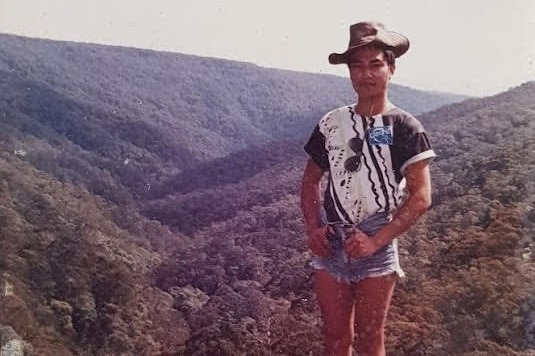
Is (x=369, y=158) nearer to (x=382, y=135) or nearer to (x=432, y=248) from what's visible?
(x=382, y=135)

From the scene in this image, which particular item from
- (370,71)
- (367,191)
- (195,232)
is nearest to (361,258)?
(367,191)

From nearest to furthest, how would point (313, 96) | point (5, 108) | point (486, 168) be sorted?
point (486, 168) → point (5, 108) → point (313, 96)

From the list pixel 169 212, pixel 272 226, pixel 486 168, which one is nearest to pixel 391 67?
pixel 486 168

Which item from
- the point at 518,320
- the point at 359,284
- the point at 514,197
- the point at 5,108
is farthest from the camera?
the point at 5,108

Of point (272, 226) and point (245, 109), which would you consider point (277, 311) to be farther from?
point (245, 109)

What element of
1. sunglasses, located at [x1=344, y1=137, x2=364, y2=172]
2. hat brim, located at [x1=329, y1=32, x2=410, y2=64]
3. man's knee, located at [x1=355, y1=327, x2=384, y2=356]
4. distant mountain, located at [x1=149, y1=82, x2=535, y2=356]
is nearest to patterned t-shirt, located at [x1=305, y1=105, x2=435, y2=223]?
sunglasses, located at [x1=344, y1=137, x2=364, y2=172]

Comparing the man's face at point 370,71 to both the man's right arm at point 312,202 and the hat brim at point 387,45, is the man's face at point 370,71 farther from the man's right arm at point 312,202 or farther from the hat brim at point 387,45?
the man's right arm at point 312,202

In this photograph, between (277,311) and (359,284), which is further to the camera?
(277,311)

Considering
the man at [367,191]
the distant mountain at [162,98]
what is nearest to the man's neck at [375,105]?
the man at [367,191]
